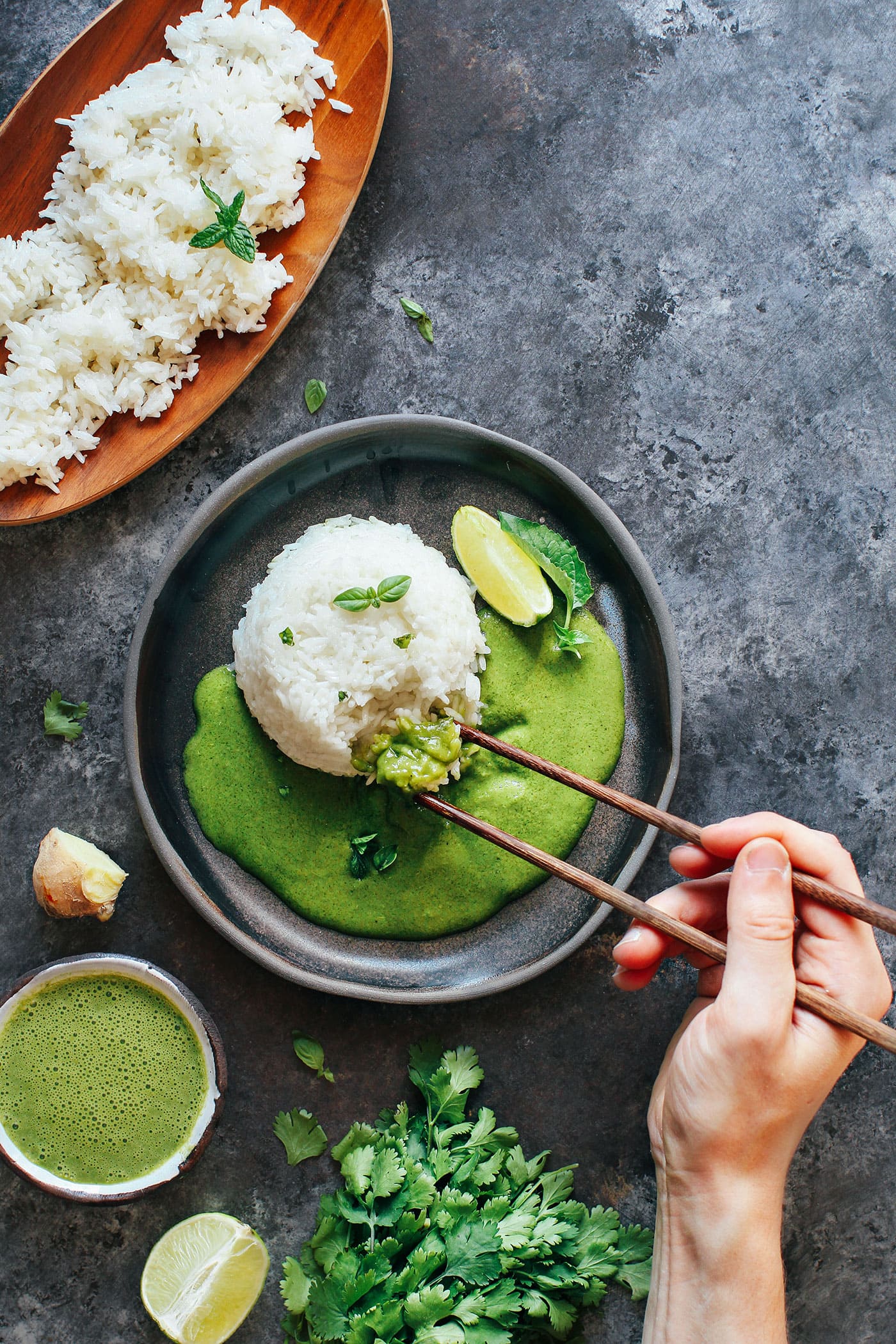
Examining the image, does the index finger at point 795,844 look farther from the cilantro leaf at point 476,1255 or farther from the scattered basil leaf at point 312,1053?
the scattered basil leaf at point 312,1053

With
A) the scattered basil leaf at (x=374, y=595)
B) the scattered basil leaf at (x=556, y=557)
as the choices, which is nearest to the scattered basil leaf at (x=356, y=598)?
the scattered basil leaf at (x=374, y=595)

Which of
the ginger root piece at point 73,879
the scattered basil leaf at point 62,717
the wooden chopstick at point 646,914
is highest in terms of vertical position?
the wooden chopstick at point 646,914

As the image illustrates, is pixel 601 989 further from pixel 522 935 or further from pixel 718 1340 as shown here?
pixel 718 1340

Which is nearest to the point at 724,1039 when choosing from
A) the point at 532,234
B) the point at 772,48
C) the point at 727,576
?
the point at 727,576

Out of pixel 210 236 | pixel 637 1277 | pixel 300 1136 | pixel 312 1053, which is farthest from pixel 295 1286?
pixel 210 236

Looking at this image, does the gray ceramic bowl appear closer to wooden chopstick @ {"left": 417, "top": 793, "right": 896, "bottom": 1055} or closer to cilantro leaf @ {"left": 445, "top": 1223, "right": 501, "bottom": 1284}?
wooden chopstick @ {"left": 417, "top": 793, "right": 896, "bottom": 1055}

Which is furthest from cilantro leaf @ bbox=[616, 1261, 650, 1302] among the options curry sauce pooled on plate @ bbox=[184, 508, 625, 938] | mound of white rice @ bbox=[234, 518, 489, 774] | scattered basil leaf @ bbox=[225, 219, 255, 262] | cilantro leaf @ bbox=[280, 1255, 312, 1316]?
scattered basil leaf @ bbox=[225, 219, 255, 262]
